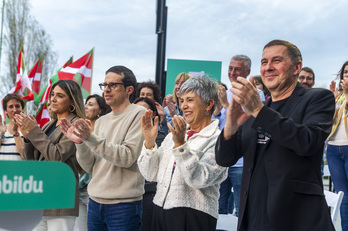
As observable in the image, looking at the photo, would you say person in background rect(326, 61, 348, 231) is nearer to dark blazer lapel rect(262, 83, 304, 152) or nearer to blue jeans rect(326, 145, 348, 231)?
blue jeans rect(326, 145, 348, 231)

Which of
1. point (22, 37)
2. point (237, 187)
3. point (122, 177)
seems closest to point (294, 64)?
point (122, 177)

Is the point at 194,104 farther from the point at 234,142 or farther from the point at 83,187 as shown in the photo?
the point at 83,187

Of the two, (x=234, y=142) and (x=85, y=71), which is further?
(x=85, y=71)

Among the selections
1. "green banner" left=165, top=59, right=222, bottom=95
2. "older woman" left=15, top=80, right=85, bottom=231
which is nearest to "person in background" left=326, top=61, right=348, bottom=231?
"green banner" left=165, top=59, right=222, bottom=95

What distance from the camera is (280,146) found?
198cm

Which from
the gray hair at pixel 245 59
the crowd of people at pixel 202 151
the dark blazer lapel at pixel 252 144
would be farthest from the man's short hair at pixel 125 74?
the gray hair at pixel 245 59

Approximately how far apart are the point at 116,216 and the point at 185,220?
1.92 ft

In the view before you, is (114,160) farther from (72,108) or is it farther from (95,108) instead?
(95,108)

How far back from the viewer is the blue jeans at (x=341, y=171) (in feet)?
13.4

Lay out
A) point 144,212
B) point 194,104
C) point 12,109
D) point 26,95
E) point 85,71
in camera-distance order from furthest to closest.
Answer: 1. point 26,95
2. point 85,71
3. point 12,109
4. point 144,212
5. point 194,104

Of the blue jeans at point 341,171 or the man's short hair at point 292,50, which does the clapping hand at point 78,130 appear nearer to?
the man's short hair at point 292,50

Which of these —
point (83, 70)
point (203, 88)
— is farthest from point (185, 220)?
point (83, 70)

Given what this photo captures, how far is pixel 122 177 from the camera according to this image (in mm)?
3053

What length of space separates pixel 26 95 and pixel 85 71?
1.50 meters
